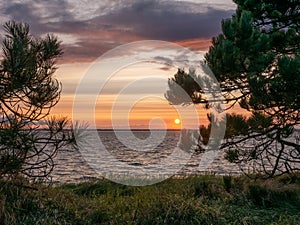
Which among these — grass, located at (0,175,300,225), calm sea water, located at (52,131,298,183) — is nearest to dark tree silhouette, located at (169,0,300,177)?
grass, located at (0,175,300,225)

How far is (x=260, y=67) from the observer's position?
7539mm

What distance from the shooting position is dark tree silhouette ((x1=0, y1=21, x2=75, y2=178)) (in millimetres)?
5730

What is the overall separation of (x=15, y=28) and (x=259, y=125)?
5826 millimetres

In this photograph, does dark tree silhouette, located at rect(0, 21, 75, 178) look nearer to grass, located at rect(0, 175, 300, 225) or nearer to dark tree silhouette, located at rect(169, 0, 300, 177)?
grass, located at rect(0, 175, 300, 225)

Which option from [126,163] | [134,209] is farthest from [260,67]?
[126,163]

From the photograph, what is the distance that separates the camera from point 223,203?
833 centimetres

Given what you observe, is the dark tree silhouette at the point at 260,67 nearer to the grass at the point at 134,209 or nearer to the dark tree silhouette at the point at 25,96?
the grass at the point at 134,209

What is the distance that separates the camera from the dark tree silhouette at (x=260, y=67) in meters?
7.33

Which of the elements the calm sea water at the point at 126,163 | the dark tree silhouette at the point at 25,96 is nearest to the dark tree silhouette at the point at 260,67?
the calm sea water at the point at 126,163

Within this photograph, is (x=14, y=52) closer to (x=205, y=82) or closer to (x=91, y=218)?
(x=91, y=218)

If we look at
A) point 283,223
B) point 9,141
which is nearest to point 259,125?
point 283,223

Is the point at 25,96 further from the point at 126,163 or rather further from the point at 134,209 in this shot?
the point at 126,163

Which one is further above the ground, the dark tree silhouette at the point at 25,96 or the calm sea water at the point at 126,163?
the dark tree silhouette at the point at 25,96

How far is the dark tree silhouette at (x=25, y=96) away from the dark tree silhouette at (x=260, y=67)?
11.8 feet
